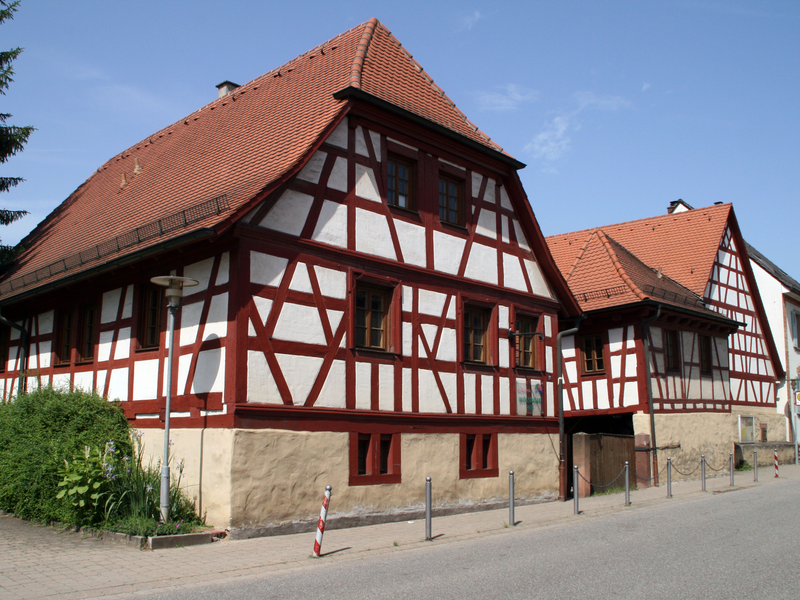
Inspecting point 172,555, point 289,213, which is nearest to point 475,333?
point 289,213

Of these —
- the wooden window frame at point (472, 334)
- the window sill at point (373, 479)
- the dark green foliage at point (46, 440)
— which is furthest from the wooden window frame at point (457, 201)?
the dark green foliage at point (46, 440)

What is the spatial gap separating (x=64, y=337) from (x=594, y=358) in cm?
1440

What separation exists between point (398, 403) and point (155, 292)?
456cm

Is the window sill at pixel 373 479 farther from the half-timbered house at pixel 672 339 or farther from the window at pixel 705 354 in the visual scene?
the window at pixel 705 354

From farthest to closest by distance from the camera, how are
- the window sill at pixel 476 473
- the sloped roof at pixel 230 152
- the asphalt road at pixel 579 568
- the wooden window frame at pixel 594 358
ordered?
the wooden window frame at pixel 594 358 → the window sill at pixel 476 473 → the sloped roof at pixel 230 152 → the asphalt road at pixel 579 568

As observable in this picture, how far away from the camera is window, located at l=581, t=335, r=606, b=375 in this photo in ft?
72.4

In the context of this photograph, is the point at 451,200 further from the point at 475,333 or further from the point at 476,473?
the point at 476,473

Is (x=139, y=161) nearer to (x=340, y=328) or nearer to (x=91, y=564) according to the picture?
(x=340, y=328)

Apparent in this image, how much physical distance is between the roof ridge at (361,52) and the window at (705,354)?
48.9 ft

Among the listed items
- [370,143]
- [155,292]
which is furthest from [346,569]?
[370,143]

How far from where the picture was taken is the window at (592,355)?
2208cm

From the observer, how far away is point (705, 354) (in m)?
24.5

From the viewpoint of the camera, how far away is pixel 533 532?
37.7ft

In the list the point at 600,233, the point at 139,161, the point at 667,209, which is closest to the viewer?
the point at 139,161
